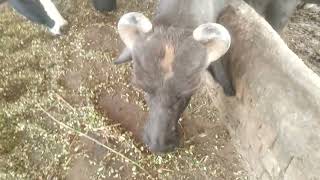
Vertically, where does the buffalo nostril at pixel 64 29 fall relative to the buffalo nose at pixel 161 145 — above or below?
below

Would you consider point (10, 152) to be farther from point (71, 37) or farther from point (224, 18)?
point (224, 18)

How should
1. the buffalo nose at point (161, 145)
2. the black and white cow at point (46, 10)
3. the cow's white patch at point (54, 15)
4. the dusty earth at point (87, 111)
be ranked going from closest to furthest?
the buffalo nose at point (161, 145)
the dusty earth at point (87, 111)
the black and white cow at point (46, 10)
the cow's white patch at point (54, 15)

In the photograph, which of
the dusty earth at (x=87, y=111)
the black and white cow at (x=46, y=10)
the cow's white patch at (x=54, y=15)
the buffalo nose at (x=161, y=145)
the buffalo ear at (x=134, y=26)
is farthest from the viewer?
the cow's white patch at (x=54, y=15)

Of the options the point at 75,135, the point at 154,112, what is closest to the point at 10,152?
the point at 75,135

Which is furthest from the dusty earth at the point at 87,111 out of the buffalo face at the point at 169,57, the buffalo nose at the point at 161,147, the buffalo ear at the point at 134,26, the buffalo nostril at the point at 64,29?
the buffalo ear at the point at 134,26

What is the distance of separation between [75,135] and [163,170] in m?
0.80

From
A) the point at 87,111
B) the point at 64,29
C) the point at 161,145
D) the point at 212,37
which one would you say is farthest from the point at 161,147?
the point at 64,29

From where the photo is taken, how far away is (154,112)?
10.2 feet

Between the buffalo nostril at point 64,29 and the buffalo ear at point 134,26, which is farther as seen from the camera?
the buffalo nostril at point 64,29

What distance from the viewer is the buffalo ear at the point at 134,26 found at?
9.78 ft

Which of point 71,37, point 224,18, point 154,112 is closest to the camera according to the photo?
point 154,112

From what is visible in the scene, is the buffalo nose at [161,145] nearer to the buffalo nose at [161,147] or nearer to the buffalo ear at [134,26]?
the buffalo nose at [161,147]

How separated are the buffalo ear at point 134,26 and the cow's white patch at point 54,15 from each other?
76.9 inches

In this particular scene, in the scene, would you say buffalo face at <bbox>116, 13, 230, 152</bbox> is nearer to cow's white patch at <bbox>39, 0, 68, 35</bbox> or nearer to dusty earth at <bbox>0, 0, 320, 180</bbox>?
dusty earth at <bbox>0, 0, 320, 180</bbox>
